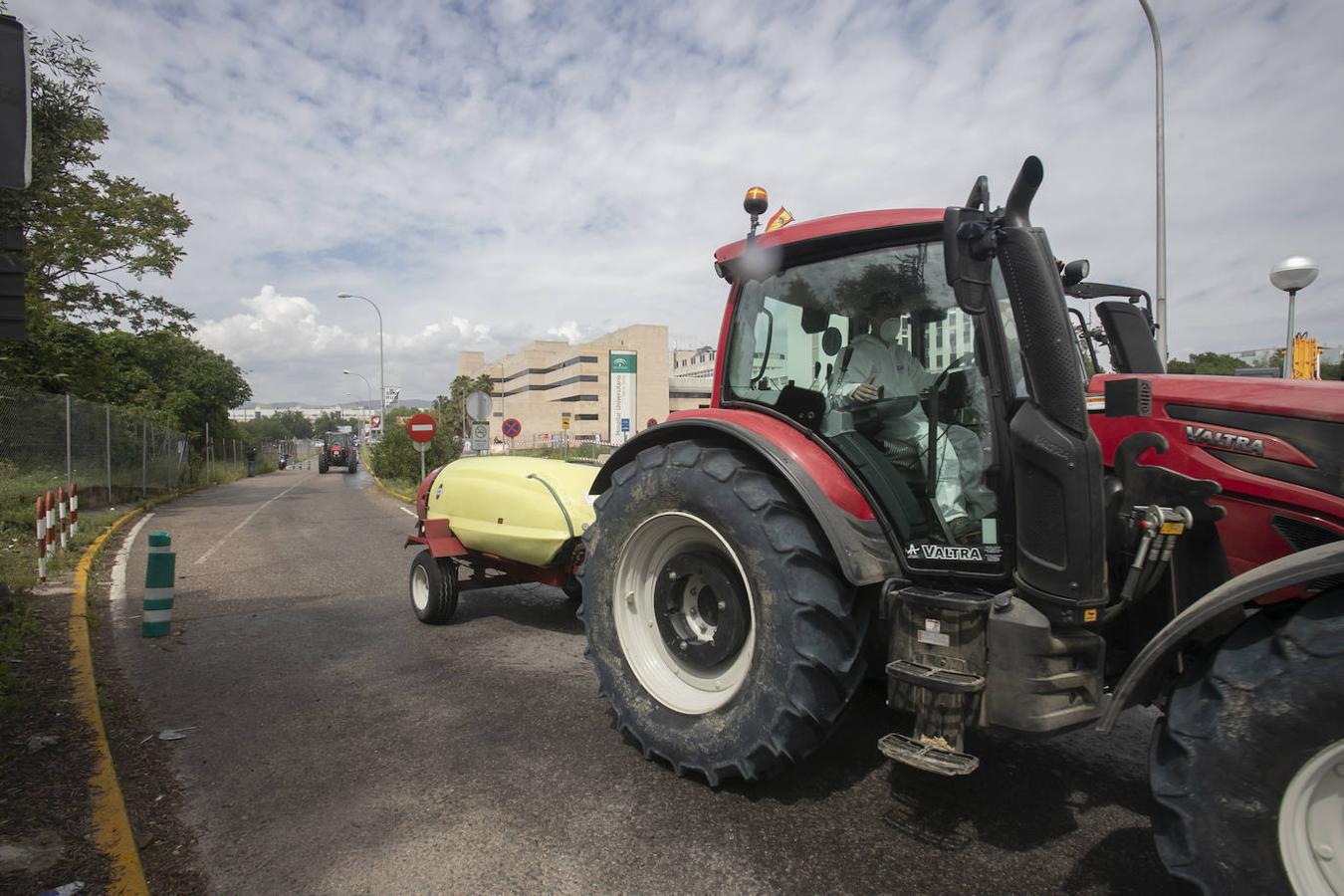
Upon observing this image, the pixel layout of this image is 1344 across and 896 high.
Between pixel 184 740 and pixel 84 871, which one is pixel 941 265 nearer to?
pixel 84 871

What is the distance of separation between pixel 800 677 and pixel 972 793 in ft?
3.32

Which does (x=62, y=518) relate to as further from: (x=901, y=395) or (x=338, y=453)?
(x=338, y=453)

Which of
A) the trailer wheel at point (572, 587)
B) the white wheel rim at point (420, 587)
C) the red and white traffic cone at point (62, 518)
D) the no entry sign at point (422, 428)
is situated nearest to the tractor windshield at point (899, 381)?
the trailer wheel at point (572, 587)

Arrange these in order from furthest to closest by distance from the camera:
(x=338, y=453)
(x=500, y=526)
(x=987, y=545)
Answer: (x=338, y=453) < (x=500, y=526) < (x=987, y=545)

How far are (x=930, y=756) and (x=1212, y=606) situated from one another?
0.99 m

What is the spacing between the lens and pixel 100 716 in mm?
4199

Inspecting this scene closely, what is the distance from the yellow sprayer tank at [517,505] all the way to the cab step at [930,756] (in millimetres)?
2929

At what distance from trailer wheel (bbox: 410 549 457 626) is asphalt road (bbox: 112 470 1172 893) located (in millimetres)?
769

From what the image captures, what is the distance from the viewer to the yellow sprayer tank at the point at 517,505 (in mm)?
5441

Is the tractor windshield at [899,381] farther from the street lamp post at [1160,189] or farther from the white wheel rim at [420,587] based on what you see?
the street lamp post at [1160,189]

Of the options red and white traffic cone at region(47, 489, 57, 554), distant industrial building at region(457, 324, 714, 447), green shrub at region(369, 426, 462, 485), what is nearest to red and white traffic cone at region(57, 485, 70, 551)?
red and white traffic cone at region(47, 489, 57, 554)

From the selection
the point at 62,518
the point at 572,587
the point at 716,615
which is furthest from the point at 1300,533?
the point at 62,518

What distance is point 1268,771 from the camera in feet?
6.17

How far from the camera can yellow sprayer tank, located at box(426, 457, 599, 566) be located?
17.9 feet
